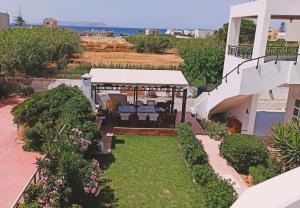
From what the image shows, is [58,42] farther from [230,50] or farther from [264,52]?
[264,52]

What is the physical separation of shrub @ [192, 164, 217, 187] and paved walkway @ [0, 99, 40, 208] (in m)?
5.22

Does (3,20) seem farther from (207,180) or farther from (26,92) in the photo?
(207,180)

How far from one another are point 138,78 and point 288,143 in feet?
24.8

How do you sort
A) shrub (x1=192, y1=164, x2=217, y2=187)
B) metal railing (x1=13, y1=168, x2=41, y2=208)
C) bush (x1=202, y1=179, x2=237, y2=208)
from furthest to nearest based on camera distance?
shrub (x1=192, y1=164, x2=217, y2=187) < bush (x1=202, y1=179, x2=237, y2=208) < metal railing (x1=13, y1=168, x2=41, y2=208)

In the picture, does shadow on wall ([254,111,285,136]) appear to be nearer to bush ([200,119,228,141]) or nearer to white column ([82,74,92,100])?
bush ([200,119,228,141])

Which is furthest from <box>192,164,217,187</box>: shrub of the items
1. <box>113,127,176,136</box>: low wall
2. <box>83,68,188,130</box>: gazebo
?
<box>83,68,188,130</box>: gazebo

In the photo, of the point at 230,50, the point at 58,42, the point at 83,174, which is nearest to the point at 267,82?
the point at 230,50

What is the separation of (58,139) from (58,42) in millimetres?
28039

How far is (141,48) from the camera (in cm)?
6769

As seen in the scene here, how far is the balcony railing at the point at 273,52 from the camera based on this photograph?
1423 cm

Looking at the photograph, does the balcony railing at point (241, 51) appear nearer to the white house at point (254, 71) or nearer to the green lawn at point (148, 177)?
the white house at point (254, 71)

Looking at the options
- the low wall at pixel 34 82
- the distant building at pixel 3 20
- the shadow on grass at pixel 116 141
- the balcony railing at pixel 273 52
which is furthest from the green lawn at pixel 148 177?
the distant building at pixel 3 20

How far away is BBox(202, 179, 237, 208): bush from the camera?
7953mm

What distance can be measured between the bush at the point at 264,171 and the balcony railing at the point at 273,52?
192 inches
